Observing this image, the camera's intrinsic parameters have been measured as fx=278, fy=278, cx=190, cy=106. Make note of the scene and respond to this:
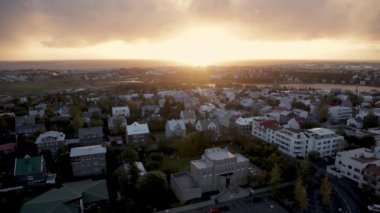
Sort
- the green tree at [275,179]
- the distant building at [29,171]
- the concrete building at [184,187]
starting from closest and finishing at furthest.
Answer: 1. the concrete building at [184,187]
2. the green tree at [275,179]
3. the distant building at [29,171]

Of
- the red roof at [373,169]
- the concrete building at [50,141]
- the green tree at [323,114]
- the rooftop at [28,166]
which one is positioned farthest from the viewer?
the green tree at [323,114]

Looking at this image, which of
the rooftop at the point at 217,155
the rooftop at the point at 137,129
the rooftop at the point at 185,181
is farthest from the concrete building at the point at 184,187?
the rooftop at the point at 137,129

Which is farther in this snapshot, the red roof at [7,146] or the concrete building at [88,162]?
the red roof at [7,146]

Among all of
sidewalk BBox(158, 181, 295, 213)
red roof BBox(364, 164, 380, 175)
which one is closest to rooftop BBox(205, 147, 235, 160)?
sidewalk BBox(158, 181, 295, 213)

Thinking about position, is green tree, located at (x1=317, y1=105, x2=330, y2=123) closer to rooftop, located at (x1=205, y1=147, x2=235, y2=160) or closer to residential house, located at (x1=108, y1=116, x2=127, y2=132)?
rooftop, located at (x1=205, y1=147, x2=235, y2=160)

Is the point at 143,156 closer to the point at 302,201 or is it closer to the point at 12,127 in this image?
the point at 302,201

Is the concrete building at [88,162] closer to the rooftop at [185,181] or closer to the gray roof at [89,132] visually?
the rooftop at [185,181]

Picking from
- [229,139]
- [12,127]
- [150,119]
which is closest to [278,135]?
[229,139]
